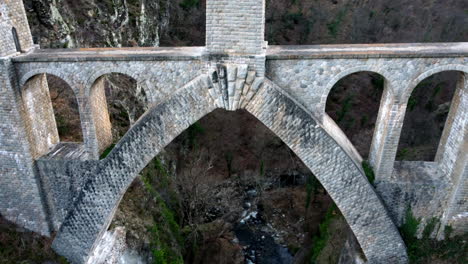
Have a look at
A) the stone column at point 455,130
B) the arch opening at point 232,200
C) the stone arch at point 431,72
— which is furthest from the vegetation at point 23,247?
the stone column at point 455,130

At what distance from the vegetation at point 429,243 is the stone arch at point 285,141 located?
44cm

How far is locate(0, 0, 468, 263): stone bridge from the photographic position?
9875 mm

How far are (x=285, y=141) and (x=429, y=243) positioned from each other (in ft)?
19.9

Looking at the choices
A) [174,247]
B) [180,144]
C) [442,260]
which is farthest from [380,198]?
[180,144]

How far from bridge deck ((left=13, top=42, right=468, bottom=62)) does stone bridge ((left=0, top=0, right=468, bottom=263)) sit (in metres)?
0.03

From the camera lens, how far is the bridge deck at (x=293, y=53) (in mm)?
9617

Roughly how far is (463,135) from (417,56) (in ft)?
9.69

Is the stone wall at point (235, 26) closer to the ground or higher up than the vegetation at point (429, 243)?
higher up

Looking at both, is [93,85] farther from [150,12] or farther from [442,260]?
[150,12]

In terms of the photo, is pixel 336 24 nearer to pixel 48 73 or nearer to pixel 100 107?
pixel 100 107

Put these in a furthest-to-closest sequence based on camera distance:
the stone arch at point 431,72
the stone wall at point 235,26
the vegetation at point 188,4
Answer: the vegetation at point 188,4, the stone arch at point 431,72, the stone wall at point 235,26

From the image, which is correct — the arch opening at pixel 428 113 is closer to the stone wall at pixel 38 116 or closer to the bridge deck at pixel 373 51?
the bridge deck at pixel 373 51

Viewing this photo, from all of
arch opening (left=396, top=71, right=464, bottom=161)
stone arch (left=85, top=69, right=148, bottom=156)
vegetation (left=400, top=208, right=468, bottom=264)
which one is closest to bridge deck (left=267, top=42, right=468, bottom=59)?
stone arch (left=85, top=69, right=148, bottom=156)

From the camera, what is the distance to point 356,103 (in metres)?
27.4
